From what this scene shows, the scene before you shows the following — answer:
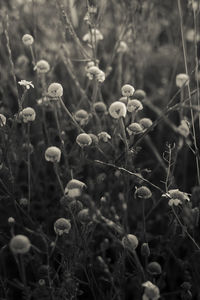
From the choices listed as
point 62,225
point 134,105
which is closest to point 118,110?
point 134,105

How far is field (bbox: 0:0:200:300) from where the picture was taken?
2.76 ft

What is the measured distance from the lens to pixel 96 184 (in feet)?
3.70

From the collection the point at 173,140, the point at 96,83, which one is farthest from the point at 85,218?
the point at 173,140

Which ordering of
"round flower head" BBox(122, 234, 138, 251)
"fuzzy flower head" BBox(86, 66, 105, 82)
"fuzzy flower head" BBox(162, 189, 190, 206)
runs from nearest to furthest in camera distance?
"round flower head" BBox(122, 234, 138, 251), "fuzzy flower head" BBox(162, 189, 190, 206), "fuzzy flower head" BBox(86, 66, 105, 82)

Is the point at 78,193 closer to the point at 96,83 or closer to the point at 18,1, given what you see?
the point at 96,83

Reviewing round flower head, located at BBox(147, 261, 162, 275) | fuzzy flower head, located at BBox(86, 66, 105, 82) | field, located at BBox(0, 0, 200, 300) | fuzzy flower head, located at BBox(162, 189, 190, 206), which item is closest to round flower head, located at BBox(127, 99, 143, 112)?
field, located at BBox(0, 0, 200, 300)

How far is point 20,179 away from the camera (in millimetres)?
1477

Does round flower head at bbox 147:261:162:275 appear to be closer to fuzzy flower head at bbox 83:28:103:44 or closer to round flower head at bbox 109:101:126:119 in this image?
round flower head at bbox 109:101:126:119

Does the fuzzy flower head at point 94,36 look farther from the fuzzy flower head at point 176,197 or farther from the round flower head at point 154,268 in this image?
the round flower head at point 154,268

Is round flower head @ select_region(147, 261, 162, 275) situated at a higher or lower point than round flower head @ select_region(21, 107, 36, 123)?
lower

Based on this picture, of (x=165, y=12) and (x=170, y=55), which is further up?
(x=165, y=12)

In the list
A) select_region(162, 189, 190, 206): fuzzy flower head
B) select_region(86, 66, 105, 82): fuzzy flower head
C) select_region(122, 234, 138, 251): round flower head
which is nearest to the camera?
select_region(122, 234, 138, 251): round flower head

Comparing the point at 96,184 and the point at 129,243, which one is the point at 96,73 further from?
the point at 129,243

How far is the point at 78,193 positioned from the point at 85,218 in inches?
2.9
